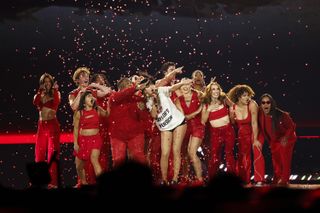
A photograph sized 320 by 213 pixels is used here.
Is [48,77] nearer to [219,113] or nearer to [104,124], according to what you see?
[104,124]

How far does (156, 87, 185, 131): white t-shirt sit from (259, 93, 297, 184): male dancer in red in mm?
1236

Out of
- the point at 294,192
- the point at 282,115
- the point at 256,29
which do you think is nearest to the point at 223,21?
the point at 256,29

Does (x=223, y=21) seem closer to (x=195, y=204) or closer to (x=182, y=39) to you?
(x=182, y=39)

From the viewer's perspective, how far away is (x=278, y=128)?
8125 millimetres

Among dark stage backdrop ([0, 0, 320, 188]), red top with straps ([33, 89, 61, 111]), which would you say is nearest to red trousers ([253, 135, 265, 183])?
red top with straps ([33, 89, 61, 111])

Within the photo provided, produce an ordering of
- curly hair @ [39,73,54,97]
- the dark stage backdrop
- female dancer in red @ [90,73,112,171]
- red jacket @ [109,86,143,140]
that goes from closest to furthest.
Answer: red jacket @ [109,86,143,140] → curly hair @ [39,73,54,97] → female dancer in red @ [90,73,112,171] → the dark stage backdrop

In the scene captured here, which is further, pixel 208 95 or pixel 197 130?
pixel 208 95

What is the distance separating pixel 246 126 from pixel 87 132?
208cm

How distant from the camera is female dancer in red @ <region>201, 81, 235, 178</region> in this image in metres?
7.92

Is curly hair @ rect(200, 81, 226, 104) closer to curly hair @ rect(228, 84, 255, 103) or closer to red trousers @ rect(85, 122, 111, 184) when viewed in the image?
curly hair @ rect(228, 84, 255, 103)

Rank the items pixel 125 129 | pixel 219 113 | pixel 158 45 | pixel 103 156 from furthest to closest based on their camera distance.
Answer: pixel 158 45 → pixel 103 156 → pixel 219 113 → pixel 125 129

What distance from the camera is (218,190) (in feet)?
8.58

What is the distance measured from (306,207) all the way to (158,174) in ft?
19.6

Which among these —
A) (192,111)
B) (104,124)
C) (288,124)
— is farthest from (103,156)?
(288,124)
